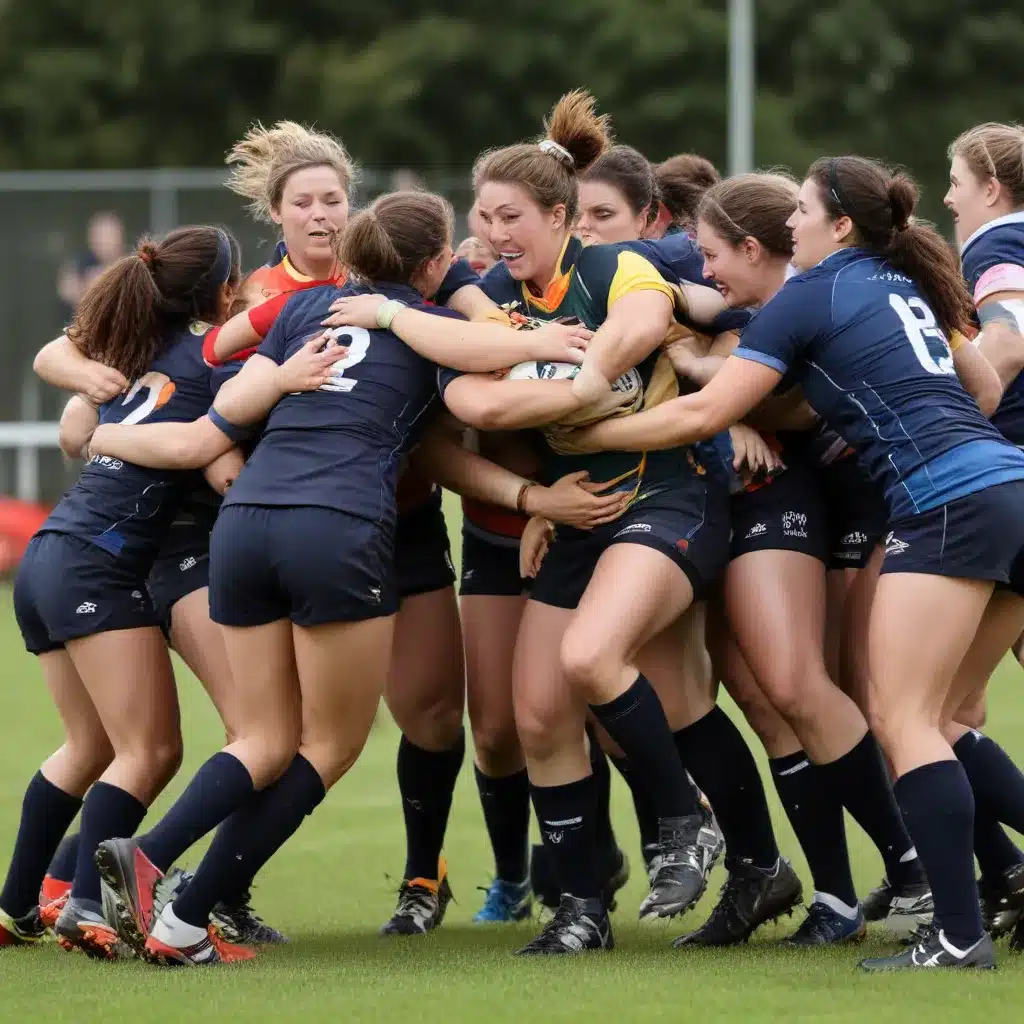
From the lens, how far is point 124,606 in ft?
17.4

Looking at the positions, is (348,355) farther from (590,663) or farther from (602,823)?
(602,823)

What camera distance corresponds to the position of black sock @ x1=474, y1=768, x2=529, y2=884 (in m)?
5.91

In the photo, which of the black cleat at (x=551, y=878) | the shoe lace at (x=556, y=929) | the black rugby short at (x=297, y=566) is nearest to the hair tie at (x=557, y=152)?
the black rugby short at (x=297, y=566)

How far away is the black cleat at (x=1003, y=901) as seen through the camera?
5.14 meters

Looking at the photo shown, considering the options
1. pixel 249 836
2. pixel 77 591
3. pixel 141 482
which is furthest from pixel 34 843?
pixel 141 482

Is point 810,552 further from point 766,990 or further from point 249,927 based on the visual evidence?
point 249,927

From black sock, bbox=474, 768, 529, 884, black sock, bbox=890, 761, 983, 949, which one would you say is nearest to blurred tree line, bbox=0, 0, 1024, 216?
black sock, bbox=474, 768, 529, 884

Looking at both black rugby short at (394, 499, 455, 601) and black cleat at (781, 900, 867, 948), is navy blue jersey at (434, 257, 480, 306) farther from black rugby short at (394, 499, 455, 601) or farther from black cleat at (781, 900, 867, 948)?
black cleat at (781, 900, 867, 948)

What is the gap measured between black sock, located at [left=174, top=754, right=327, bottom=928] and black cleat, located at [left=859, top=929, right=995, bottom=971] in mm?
1442

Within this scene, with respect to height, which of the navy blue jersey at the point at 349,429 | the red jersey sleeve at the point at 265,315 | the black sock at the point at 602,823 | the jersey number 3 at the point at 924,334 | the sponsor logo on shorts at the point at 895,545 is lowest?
the black sock at the point at 602,823

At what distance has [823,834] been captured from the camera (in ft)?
17.3

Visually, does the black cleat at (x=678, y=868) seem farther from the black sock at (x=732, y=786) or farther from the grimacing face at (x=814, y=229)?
the grimacing face at (x=814, y=229)

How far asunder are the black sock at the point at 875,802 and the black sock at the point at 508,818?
1.03 m

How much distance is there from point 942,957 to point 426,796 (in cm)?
176
